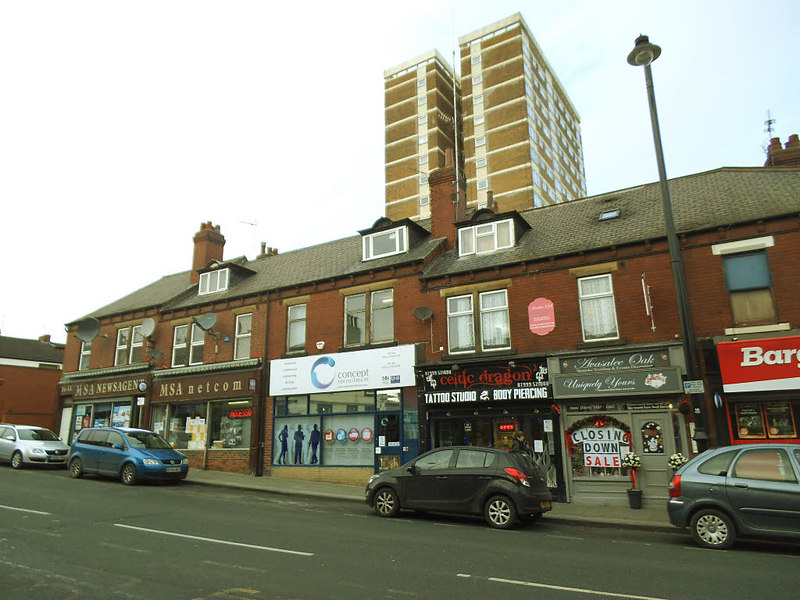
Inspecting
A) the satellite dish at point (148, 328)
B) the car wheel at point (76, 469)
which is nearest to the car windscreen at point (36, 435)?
the car wheel at point (76, 469)

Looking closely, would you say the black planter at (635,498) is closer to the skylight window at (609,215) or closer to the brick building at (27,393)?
the skylight window at (609,215)

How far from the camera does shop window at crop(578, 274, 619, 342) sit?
15.6 metres

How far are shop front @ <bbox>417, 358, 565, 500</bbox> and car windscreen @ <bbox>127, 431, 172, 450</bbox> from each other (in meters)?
8.71

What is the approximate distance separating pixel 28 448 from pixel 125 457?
623 centimetres

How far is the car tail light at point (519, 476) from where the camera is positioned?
35.2 feet

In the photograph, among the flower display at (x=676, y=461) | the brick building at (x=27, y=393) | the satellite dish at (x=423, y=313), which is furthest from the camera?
the brick building at (x=27, y=393)

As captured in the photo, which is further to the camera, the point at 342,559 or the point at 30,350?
the point at 30,350

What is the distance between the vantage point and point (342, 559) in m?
7.54

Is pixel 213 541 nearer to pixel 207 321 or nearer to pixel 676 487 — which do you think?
pixel 676 487

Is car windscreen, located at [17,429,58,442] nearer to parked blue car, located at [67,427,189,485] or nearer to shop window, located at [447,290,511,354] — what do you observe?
parked blue car, located at [67,427,189,485]

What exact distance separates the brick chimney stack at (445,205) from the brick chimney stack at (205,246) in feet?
42.4

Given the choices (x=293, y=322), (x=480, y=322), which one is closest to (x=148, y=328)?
(x=293, y=322)

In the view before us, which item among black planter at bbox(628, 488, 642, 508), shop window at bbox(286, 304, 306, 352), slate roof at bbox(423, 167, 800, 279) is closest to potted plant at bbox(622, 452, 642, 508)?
black planter at bbox(628, 488, 642, 508)

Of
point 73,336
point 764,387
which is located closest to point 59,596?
point 764,387
